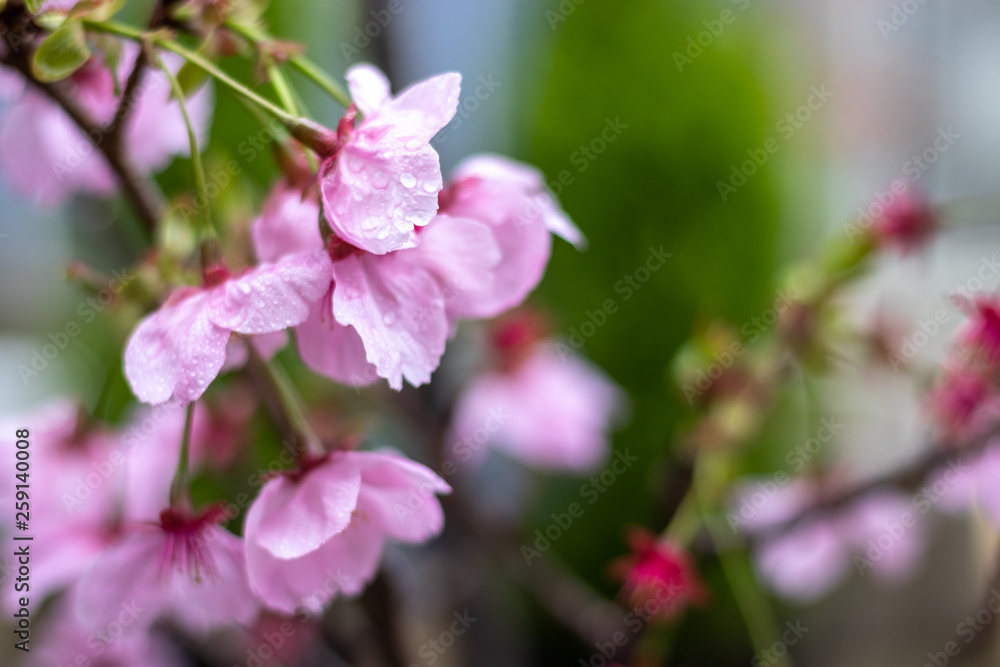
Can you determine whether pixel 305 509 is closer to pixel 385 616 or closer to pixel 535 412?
pixel 385 616

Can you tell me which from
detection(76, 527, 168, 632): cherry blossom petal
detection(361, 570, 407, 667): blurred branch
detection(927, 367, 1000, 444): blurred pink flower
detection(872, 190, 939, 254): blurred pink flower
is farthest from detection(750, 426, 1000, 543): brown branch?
detection(76, 527, 168, 632): cherry blossom petal

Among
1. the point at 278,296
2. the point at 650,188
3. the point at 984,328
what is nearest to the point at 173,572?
the point at 278,296

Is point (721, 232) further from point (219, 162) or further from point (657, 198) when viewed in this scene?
point (219, 162)

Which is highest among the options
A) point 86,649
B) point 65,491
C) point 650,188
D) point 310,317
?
point 310,317

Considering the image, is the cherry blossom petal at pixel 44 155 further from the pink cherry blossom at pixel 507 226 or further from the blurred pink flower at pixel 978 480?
the blurred pink flower at pixel 978 480

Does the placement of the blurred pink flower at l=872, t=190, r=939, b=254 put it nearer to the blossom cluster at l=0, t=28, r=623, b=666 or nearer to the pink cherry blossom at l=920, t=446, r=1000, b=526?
the pink cherry blossom at l=920, t=446, r=1000, b=526

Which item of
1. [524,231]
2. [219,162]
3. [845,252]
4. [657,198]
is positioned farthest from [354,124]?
[657,198]
